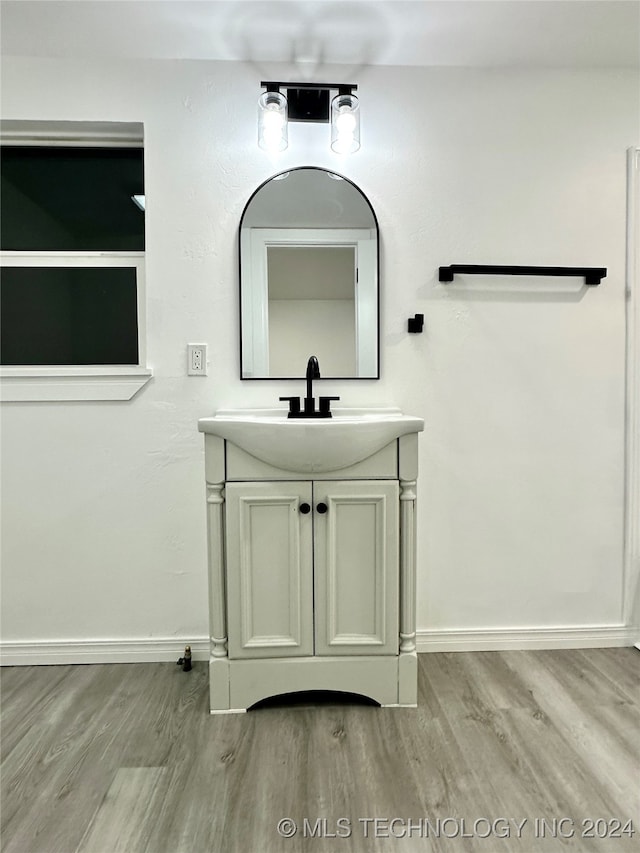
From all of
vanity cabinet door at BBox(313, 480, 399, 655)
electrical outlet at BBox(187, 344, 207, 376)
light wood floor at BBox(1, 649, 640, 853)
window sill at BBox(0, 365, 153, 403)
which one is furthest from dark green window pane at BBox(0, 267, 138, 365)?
light wood floor at BBox(1, 649, 640, 853)

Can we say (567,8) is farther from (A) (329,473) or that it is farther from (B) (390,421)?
(A) (329,473)

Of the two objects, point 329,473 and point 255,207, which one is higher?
point 255,207

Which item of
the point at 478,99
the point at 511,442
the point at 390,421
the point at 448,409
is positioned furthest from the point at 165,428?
the point at 478,99

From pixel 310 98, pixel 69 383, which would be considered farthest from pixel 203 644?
pixel 310 98

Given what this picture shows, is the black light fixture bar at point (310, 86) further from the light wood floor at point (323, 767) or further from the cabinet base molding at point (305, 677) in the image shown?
the light wood floor at point (323, 767)

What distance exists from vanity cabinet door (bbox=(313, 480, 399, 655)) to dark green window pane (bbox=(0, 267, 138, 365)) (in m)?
0.99

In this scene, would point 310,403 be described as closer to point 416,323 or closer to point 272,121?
point 416,323

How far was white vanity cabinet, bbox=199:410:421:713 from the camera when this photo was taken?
1395mm

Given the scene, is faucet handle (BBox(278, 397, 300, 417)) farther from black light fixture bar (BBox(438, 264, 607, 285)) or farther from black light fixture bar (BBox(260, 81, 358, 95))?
black light fixture bar (BBox(260, 81, 358, 95))

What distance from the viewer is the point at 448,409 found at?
1.79 meters

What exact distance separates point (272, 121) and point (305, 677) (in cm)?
177

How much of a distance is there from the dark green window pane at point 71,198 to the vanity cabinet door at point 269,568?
1.10m

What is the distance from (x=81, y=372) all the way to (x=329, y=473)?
100 cm

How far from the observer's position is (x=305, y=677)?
142 centimetres
